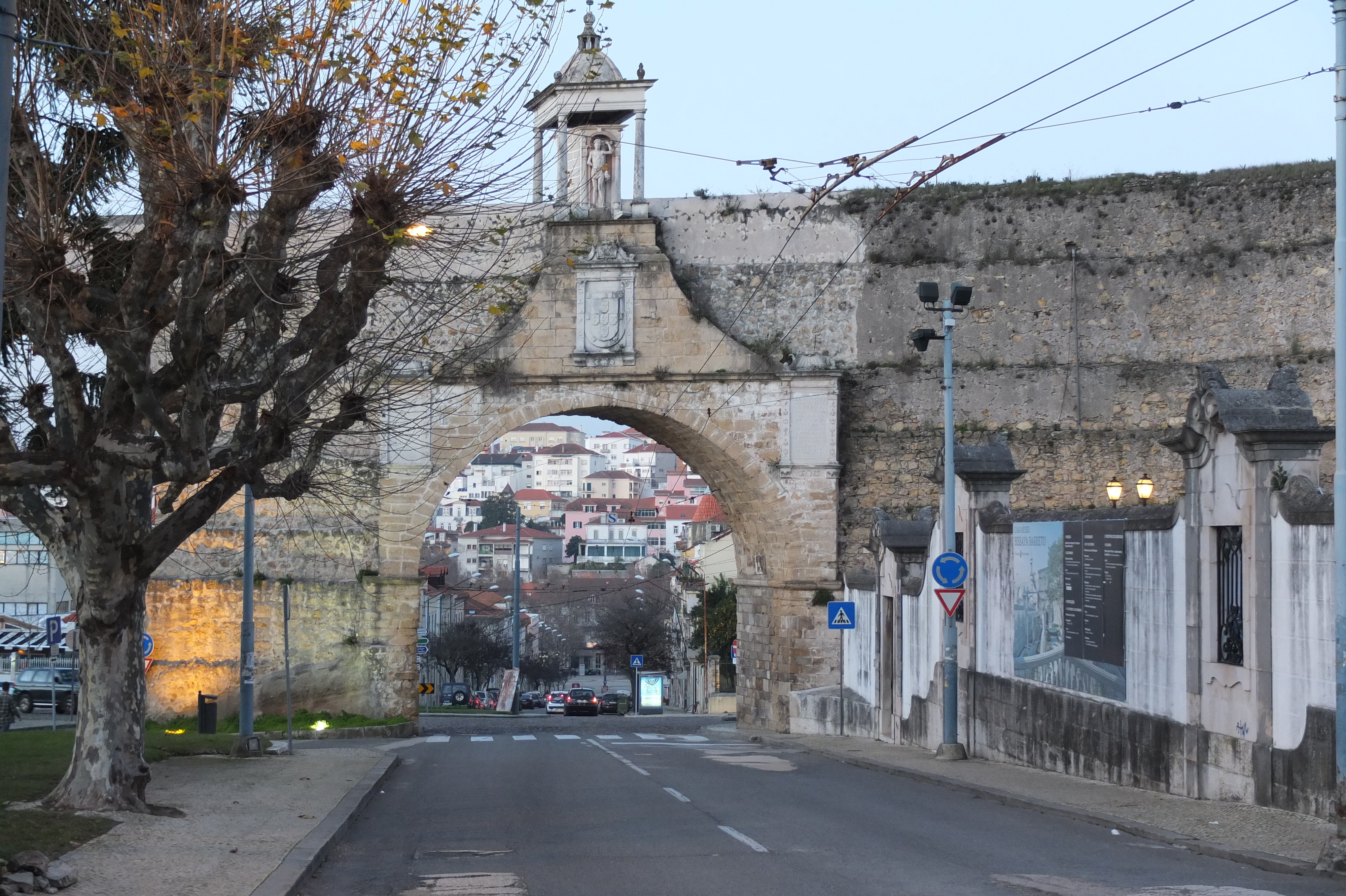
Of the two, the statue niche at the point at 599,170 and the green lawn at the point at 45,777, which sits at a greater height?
the statue niche at the point at 599,170

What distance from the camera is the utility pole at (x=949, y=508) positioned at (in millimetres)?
18047

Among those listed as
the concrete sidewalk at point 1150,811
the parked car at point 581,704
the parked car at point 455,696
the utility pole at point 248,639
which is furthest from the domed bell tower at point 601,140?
the parked car at point 455,696

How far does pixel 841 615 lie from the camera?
83.1 ft

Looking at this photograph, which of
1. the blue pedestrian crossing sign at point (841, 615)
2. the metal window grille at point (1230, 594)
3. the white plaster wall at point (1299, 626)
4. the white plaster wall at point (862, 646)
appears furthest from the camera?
the blue pedestrian crossing sign at point (841, 615)

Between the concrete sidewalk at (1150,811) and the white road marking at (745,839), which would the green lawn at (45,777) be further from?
the concrete sidewalk at (1150,811)

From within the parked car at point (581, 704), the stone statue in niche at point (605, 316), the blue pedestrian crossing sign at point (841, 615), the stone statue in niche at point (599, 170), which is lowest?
the parked car at point (581, 704)

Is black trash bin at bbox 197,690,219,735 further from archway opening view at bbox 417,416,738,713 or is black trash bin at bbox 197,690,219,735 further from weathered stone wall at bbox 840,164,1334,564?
weathered stone wall at bbox 840,164,1334,564

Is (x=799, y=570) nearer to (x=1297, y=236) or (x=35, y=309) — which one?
(x=1297, y=236)

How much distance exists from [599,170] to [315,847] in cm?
1985

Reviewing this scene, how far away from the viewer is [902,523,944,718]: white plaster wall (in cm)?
2022

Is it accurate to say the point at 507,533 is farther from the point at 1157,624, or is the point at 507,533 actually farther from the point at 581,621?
the point at 1157,624

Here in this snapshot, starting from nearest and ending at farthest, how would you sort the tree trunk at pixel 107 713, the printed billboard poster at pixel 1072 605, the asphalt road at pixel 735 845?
the asphalt road at pixel 735 845 → the tree trunk at pixel 107 713 → the printed billboard poster at pixel 1072 605

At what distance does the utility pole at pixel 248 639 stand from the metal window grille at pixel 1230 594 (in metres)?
12.6

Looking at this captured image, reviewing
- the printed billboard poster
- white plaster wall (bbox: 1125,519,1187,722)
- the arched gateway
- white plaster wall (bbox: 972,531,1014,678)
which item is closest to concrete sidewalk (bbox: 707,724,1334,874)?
white plaster wall (bbox: 1125,519,1187,722)
